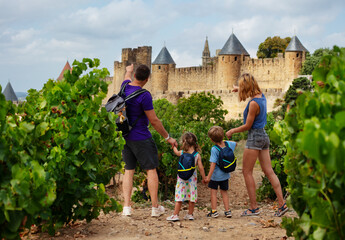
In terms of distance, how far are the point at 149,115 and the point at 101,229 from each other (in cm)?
125

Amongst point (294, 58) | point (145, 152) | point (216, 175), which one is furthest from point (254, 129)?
point (294, 58)

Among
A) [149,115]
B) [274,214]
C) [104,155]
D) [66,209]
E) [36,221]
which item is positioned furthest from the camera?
[274,214]

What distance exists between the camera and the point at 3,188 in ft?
10.5

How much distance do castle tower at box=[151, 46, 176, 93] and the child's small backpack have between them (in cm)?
4282

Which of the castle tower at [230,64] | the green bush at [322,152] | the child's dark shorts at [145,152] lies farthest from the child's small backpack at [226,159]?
the castle tower at [230,64]

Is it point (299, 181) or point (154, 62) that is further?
point (154, 62)

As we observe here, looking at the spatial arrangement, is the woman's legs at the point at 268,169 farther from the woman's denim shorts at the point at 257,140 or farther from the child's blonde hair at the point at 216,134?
the child's blonde hair at the point at 216,134

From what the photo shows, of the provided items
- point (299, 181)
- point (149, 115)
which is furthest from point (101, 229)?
point (299, 181)

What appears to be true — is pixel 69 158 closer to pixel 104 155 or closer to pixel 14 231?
pixel 104 155

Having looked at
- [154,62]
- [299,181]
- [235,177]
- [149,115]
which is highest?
[154,62]

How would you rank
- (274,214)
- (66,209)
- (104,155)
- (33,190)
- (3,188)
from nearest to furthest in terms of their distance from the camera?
(3,188) < (33,190) < (66,209) < (104,155) < (274,214)

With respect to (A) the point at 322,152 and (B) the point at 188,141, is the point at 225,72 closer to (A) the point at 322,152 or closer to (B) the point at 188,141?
(B) the point at 188,141

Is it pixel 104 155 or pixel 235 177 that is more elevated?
pixel 104 155

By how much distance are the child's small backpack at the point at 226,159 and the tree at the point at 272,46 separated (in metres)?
43.5
